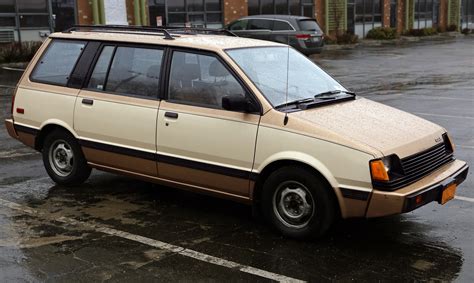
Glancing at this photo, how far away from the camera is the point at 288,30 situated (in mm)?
23000

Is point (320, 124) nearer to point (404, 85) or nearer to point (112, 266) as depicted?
point (112, 266)

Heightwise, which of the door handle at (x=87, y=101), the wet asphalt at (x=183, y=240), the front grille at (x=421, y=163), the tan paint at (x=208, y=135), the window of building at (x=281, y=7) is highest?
the window of building at (x=281, y=7)

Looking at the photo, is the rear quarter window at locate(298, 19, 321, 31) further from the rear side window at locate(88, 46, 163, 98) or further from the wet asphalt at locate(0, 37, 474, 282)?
the rear side window at locate(88, 46, 163, 98)

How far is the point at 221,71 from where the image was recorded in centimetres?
535

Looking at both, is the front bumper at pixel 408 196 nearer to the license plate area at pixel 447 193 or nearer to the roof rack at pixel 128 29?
the license plate area at pixel 447 193

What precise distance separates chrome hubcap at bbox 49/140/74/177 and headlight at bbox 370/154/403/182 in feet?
11.2

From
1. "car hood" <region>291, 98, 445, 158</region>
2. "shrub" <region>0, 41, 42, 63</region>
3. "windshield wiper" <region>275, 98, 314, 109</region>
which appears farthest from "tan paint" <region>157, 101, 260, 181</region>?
"shrub" <region>0, 41, 42, 63</region>

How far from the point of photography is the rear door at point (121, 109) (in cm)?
565

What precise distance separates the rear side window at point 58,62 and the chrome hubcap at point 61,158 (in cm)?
68

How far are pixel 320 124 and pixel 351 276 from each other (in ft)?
4.08

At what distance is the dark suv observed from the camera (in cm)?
2314

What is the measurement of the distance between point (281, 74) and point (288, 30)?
17873mm

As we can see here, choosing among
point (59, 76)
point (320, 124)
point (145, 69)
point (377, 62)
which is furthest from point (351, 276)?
point (377, 62)

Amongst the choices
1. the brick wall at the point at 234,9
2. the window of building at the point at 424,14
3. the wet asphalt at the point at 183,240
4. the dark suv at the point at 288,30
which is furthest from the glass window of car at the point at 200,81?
the window of building at the point at 424,14
